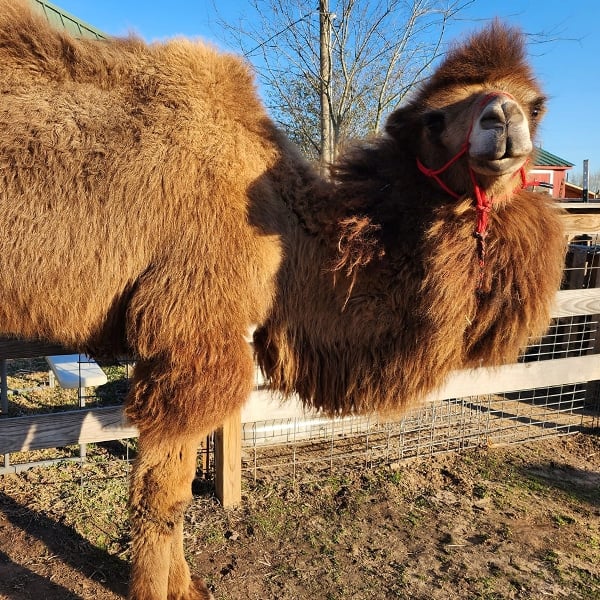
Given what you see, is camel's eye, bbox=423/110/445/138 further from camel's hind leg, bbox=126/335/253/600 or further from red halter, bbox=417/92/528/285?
camel's hind leg, bbox=126/335/253/600

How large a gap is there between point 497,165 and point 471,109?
0.40 m

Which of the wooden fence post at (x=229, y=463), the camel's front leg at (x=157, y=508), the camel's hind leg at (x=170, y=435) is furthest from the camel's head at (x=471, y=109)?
the wooden fence post at (x=229, y=463)

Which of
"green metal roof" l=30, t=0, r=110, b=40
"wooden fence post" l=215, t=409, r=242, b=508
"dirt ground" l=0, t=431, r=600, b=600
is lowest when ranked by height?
"dirt ground" l=0, t=431, r=600, b=600

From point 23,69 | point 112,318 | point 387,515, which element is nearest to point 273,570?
point 387,515

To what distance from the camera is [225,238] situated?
8.79ft

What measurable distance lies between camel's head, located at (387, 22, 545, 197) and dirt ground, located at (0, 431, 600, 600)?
250cm

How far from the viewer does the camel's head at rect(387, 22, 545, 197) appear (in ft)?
8.04

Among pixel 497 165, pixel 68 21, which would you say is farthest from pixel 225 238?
pixel 68 21

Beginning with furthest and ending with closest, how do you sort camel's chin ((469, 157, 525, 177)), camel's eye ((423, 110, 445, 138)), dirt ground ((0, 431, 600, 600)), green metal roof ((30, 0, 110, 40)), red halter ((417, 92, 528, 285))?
green metal roof ((30, 0, 110, 40)) → dirt ground ((0, 431, 600, 600)) → camel's eye ((423, 110, 445, 138)) → red halter ((417, 92, 528, 285)) → camel's chin ((469, 157, 525, 177))

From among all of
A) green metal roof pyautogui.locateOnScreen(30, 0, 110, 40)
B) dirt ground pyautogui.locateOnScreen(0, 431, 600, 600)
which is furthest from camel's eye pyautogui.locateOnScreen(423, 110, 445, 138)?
green metal roof pyautogui.locateOnScreen(30, 0, 110, 40)

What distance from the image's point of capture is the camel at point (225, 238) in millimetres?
2639

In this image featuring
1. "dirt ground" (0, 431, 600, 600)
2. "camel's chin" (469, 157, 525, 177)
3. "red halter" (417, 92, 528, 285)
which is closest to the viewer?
"camel's chin" (469, 157, 525, 177)

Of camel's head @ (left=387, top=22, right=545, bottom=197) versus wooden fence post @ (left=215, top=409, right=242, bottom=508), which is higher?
camel's head @ (left=387, top=22, right=545, bottom=197)

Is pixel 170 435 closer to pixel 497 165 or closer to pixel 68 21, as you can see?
pixel 497 165
